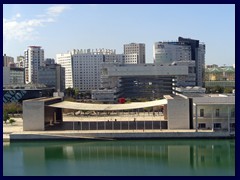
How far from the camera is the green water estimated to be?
755 cm

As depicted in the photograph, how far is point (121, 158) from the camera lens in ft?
29.2

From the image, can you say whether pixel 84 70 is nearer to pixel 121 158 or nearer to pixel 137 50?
pixel 137 50

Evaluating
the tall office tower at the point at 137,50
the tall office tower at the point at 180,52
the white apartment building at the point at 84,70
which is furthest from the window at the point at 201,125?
the tall office tower at the point at 137,50

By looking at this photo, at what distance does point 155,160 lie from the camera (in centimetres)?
873

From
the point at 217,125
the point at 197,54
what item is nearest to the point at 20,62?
the point at 197,54

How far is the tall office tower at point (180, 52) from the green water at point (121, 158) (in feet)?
89.8

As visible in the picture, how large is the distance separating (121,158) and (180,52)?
30.0 meters

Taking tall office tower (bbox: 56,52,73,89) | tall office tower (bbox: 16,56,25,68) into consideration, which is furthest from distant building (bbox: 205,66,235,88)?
tall office tower (bbox: 16,56,25,68)

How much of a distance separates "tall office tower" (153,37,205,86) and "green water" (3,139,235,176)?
2737 centimetres

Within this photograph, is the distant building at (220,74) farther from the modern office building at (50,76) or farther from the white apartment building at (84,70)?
the modern office building at (50,76)

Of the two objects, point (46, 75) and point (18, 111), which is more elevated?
point (46, 75)
